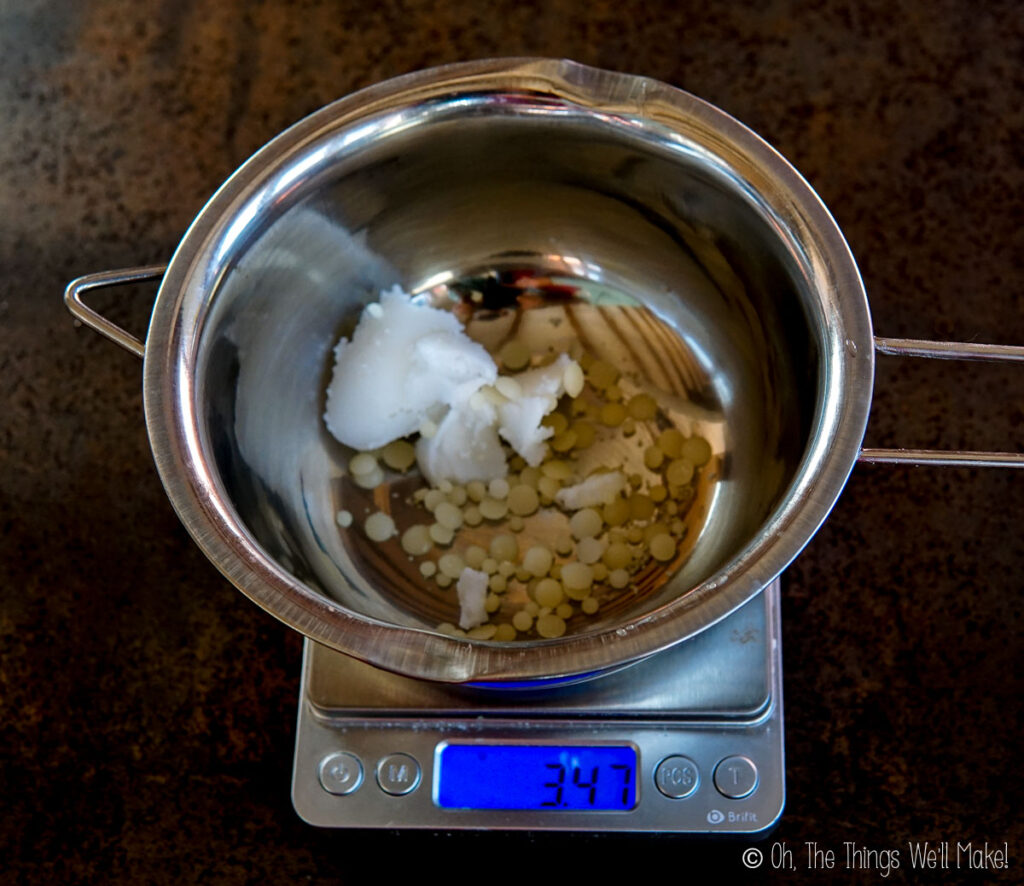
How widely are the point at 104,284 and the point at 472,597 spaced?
393 mm

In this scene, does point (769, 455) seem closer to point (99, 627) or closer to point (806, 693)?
point (806, 693)

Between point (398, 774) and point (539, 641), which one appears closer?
point (539, 641)

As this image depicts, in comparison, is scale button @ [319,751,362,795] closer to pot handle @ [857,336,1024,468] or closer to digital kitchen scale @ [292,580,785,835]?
digital kitchen scale @ [292,580,785,835]

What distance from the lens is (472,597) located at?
0.84 m

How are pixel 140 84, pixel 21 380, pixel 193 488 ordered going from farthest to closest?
1. pixel 140 84
2. pixel 21 380
3. pixel 193 488

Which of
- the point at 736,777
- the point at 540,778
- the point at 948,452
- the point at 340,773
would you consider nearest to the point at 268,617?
Result: the point at 340,773

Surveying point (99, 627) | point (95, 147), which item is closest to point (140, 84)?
point (95, 147)

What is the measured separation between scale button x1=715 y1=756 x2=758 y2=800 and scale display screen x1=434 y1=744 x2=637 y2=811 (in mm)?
68

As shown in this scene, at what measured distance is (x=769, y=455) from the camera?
80 centimetres

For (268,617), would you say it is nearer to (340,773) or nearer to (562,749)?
(340,773)

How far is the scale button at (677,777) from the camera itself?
2.52 feet

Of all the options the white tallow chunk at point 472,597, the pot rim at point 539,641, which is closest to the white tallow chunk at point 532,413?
the white tallow chunk at point 472,597

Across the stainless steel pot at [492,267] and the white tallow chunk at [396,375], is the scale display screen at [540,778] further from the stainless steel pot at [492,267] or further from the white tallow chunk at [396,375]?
the white tallow chunk at [396,375]

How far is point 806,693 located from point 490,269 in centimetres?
50
